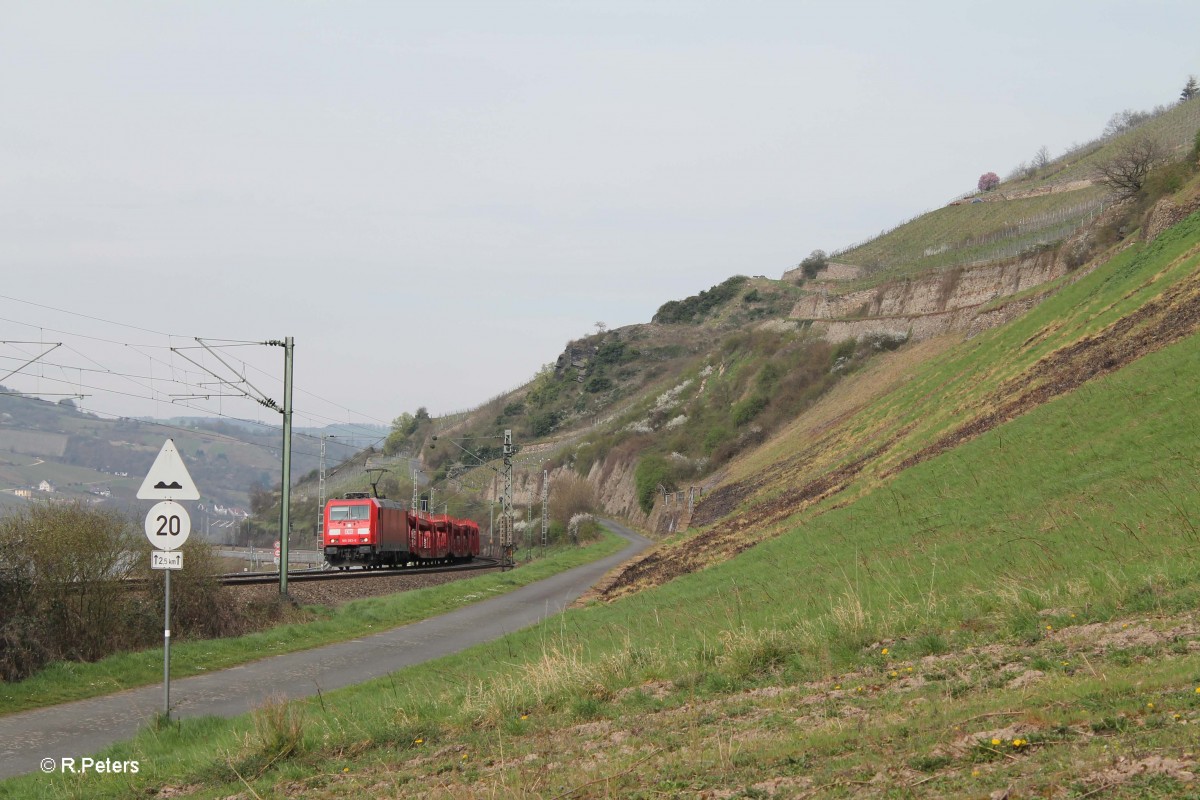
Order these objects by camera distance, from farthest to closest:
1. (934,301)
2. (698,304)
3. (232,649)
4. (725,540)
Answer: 1. (698,304)
2. (934,301)
3. (725,540)
4. (232,649)

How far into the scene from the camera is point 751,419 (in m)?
79.6

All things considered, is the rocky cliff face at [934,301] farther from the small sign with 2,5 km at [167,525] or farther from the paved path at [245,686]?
the small sign with 2,5 km at [167,525]

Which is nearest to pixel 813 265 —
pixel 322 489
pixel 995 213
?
pixel 995 213

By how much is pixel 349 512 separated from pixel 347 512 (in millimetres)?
90

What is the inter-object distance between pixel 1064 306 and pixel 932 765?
3427 cm

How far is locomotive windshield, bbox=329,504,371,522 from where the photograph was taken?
45.7 m

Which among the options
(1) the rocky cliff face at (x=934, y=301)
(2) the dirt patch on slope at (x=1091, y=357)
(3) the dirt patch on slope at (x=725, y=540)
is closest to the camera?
(2) the dirt patch on slope at (x=1091, y=357)

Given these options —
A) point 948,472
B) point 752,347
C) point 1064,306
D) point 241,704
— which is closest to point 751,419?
point 752,347

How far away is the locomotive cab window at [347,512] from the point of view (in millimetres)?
45750

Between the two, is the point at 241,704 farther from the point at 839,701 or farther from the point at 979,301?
the point at 979,301

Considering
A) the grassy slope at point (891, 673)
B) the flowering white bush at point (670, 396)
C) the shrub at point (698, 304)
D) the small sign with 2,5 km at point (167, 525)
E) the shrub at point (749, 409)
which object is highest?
the shrub at point (698, 304)

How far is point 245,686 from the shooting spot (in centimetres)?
1677

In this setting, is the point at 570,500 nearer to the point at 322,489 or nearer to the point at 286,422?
the point at 322,489

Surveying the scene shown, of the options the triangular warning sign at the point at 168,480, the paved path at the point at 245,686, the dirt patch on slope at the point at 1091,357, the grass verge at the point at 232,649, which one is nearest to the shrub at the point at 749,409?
the grass verge at the point at 232,649
